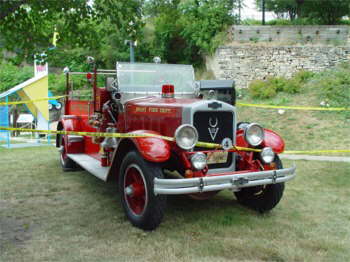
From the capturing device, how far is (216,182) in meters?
3.74

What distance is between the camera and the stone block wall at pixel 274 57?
→ 52.5 feet

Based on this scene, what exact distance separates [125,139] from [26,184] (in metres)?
2.86

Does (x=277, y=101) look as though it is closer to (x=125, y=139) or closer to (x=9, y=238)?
(x=125, y=139)

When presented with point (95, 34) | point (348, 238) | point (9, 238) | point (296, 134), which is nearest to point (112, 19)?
point (95, 34)

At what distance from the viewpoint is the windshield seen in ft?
17.6

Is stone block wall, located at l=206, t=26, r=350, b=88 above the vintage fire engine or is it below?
above

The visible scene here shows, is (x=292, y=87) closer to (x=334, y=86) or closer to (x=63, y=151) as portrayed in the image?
(x=334, y=86)

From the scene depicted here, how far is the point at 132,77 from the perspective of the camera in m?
5.43

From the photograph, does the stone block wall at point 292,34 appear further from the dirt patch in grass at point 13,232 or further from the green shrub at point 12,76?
the dirt patch in grass at point 13,232

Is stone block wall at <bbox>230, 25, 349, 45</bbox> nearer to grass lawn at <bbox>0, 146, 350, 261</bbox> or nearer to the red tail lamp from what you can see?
grass lawn at <bbox>0, 146, 350, 261</bbox>

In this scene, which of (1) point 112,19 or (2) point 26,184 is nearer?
(1) point 112,19

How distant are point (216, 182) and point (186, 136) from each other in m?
0.60

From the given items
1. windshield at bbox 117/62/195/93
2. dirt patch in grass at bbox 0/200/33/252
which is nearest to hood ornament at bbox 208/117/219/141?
windshield at bbox 117/62/195/93

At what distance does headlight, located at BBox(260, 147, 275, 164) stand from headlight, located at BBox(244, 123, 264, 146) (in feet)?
0.39
